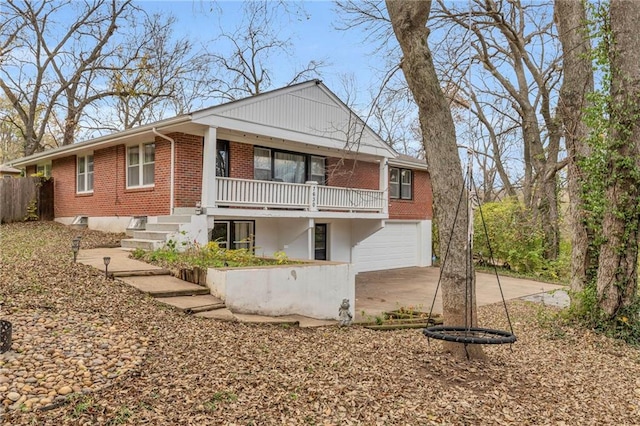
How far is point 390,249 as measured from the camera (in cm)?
1875

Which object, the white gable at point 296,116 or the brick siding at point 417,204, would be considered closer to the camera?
the white gable at point 296,116

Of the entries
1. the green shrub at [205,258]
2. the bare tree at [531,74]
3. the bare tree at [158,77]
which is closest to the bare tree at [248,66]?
the bare tree at [158,77]

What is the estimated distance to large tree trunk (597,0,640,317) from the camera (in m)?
7.39

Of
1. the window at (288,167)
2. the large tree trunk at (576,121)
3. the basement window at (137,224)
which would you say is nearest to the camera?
the large tree trunk at (576,121)

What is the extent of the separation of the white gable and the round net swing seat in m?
7.51

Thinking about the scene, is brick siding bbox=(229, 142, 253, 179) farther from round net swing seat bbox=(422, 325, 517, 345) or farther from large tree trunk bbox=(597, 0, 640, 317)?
round net swing seat bbox=(422, 325, 517, 345)

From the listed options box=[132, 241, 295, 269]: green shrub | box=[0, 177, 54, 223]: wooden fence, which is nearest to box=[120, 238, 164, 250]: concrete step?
box=[132, 241, 295, 269]: green shrub

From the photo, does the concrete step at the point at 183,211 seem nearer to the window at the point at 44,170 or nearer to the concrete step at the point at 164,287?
the concrete step at the point at 164,287

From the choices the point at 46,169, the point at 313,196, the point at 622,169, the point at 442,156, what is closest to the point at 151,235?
the point at 313,196

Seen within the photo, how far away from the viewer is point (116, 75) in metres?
24.1

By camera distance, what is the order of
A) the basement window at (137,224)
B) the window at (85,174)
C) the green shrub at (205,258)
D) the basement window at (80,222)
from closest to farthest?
1. the green shrub at (205,258)
2. the basement window at (137,224)
3. the basement window at (80,222)
4. the window at (85,174)

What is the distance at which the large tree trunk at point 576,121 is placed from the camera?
27.0ft

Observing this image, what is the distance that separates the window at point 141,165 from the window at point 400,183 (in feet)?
31.0

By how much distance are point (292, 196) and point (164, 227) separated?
3.71 meters
